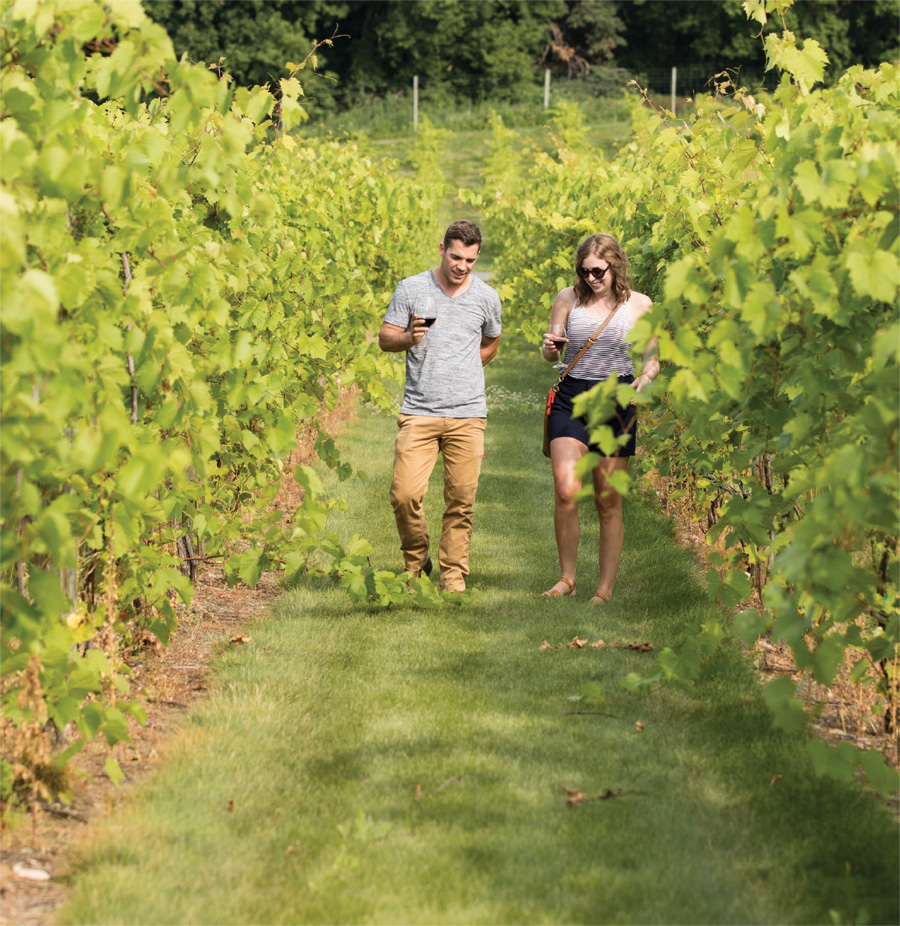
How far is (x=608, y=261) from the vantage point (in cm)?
524

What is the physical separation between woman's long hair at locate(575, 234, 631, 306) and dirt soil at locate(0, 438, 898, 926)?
1.64 m

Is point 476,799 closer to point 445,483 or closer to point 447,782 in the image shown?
point 447,782

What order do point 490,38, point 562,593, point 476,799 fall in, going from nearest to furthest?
1. point 476,799
2. point 562,593
3. point 490,38

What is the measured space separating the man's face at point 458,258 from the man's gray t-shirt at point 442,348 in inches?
5.6

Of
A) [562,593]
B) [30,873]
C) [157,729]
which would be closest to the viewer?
[30,873]

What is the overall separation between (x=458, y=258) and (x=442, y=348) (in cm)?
45

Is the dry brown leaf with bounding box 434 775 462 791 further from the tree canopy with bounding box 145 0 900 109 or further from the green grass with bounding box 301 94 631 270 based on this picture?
the tree canopy with bounding box 145 0 900 109

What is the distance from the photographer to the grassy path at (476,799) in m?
2.86

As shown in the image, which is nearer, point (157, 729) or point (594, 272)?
point (157, 729)

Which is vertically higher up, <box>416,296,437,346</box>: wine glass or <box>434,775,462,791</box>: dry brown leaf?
<box>416,296,437,346</box>: wine glass

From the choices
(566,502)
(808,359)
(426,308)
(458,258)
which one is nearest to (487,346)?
(426,308)

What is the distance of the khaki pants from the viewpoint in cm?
545

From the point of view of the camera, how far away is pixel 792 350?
11.4 feet

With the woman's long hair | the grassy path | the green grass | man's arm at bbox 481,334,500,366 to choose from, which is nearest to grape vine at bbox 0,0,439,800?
the grassy path
